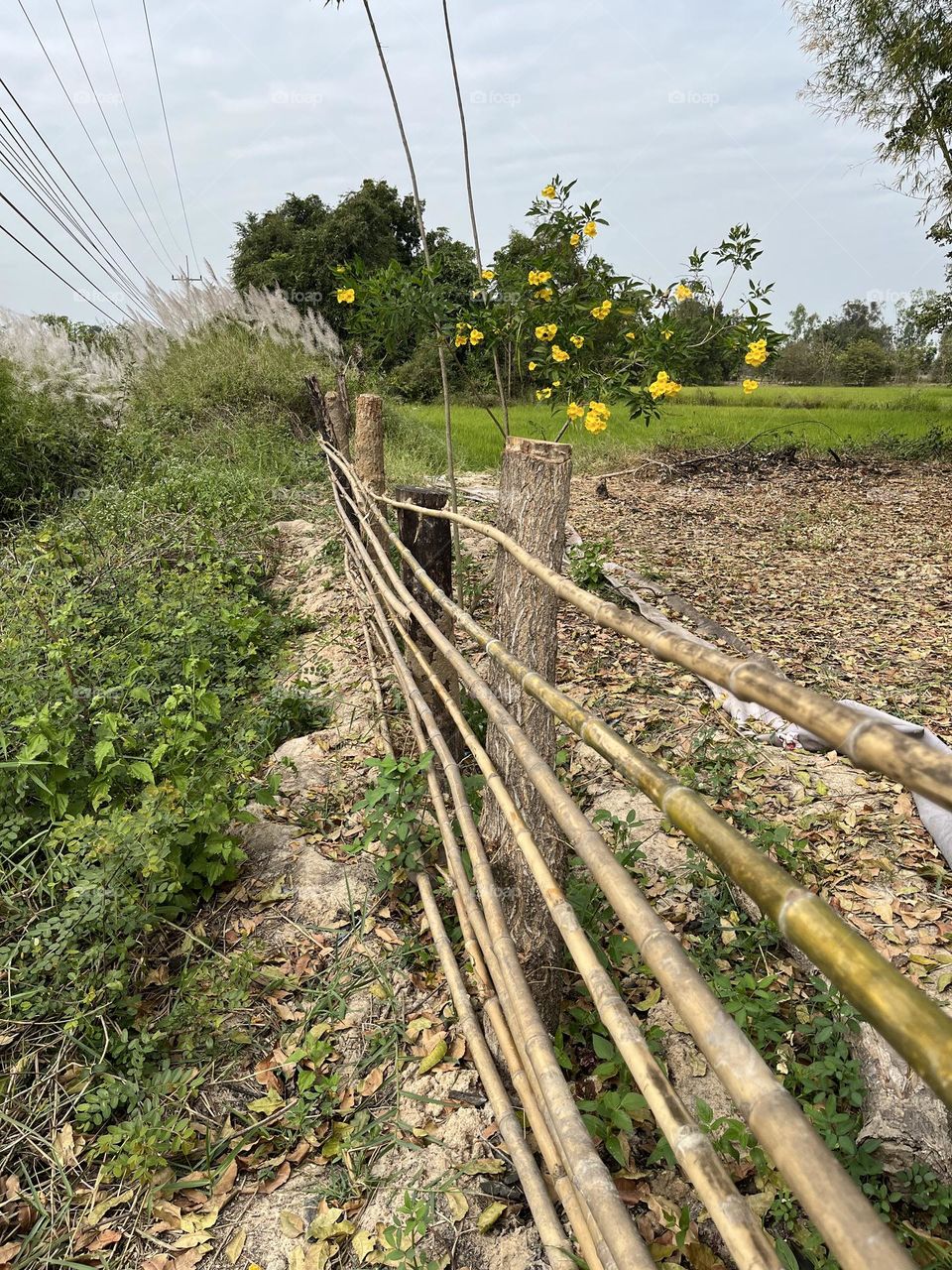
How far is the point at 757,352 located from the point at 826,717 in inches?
136

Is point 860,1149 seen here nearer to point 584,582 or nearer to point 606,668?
point 606,668

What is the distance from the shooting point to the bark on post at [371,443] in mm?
3658

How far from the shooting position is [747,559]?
5.75 m

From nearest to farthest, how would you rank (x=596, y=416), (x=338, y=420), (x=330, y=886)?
(x=330, y=886)
(x=596, y=416)
(x=338, y=420)

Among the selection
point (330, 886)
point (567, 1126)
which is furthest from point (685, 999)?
point (330, 886)

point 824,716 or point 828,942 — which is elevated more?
point 824,716

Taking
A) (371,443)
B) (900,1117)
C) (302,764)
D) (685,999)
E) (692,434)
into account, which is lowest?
(900,1117)

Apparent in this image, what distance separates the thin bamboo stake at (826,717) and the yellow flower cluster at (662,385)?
2702 millimetres

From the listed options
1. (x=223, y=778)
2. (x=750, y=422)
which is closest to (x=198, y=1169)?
(x=223, y=778)

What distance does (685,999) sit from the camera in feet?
2.36

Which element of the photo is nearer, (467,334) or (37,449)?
(467,334)

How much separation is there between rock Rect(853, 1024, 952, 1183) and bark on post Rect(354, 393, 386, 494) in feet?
9.95

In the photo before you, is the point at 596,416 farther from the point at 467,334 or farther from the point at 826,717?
the point at 826,717

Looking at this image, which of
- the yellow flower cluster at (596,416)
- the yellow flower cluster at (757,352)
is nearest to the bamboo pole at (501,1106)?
the yellow flower cluster at (596,416)
